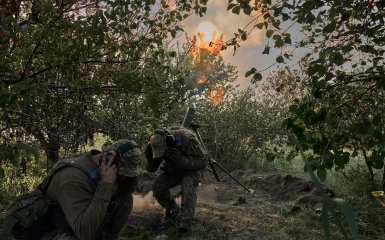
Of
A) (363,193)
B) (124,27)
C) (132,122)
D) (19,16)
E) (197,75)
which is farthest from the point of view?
(197,75)

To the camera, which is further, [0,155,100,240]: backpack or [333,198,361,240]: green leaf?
[0,155,100,240]: backpack

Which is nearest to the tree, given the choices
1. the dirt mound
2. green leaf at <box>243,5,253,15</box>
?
green leaf at <box>243,5,253,15</box>

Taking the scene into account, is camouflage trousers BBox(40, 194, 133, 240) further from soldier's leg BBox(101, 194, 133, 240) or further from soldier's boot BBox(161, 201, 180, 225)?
soldier's boot BBox(161, 201, 180, 225)

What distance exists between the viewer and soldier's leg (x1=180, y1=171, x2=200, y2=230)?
554 centimetres

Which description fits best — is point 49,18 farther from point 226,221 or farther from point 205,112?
point 205,112

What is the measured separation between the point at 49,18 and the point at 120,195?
1.85 meters

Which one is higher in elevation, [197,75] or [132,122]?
[197,75]

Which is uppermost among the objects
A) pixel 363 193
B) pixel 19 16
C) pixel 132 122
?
pixel 19 16

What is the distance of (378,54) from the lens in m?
3.91

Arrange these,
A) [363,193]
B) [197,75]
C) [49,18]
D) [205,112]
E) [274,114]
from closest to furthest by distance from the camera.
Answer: [49,18] < [363,193] < [205,112] < [274,114] < [197,75]

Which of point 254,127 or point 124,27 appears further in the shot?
point 254,127

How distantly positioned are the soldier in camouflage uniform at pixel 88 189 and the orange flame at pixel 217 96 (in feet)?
27.9

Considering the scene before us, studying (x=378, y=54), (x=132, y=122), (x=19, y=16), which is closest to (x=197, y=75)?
(x=132, y=122)

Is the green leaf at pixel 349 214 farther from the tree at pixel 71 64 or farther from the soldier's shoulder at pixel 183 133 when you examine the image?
the soldier's shoulder at pixel 183 133
